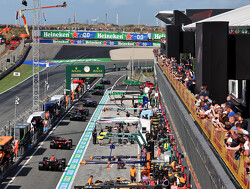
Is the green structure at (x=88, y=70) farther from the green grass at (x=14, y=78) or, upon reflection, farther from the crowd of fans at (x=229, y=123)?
the crowd of fans at (x=229, y=123)

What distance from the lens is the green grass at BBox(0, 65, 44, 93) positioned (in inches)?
2872

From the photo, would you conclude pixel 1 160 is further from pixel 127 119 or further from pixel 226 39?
pixel 226 39

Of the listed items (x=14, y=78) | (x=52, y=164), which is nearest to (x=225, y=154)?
(x=52, y=164)

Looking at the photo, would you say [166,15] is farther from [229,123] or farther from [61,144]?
[229,123]

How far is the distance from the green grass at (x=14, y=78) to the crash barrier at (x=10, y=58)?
6.68 ft

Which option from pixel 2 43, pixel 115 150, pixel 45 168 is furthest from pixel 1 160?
pixel 2 43

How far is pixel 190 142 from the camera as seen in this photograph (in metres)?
18.0

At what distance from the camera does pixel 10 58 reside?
92.0 meters

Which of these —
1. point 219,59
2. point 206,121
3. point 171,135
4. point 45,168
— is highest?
point 219,59

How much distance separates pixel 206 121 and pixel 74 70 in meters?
42.7

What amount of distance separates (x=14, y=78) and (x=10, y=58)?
14.0m

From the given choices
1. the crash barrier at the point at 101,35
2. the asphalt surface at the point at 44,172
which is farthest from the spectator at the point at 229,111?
the crash barrier at the point at 101,35

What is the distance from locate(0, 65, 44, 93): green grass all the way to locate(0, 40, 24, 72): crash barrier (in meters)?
2.04

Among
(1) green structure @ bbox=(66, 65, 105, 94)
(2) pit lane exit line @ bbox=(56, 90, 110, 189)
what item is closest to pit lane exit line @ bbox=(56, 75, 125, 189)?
(2) pit lane exit line @ bbox=(56, 90, 110, 189)
